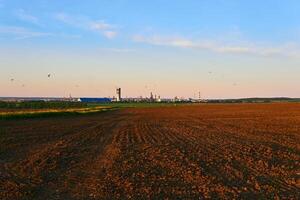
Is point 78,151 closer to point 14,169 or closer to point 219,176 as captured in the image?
point 14,169

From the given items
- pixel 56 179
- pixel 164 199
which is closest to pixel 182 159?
pixel 56 179

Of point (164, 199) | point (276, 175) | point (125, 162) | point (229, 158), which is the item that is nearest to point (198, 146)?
point (229, 158)

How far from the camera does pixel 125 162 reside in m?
15.3

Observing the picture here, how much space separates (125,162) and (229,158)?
3248 mm

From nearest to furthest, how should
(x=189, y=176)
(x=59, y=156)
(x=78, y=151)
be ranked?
(x=189, y=176)
(x=59, y=156)
(x=78, y=151)

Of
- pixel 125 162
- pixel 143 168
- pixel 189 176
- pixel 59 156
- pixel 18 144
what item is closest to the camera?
pixel 189 176

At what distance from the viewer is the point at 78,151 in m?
19.2

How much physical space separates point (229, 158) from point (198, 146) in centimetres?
413

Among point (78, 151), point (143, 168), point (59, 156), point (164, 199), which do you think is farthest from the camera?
point (78, 151)

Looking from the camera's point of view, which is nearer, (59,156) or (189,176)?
(189,176)

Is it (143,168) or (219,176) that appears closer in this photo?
(219,176)

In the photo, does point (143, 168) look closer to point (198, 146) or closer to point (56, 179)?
point (56, 179)

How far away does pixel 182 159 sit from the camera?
15648 millimetres

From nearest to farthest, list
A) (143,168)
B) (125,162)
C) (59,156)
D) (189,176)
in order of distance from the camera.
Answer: (189,176), (143,168), (125,162), (59,156)
